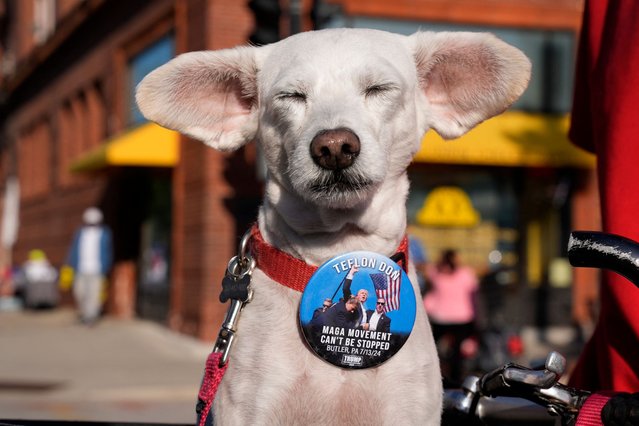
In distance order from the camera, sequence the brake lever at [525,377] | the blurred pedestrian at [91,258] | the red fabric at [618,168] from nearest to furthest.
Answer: the brake lever at [525,377] < the red fabric at [618,168] < the blurred pedestrian at [91,258]

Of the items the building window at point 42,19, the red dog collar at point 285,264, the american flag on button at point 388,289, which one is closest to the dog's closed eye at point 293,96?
the red dog collar at point 285,264

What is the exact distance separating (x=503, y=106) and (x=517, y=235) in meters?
13.2

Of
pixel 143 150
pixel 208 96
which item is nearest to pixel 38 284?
pixel 143 150

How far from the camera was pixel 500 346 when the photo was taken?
11273mm

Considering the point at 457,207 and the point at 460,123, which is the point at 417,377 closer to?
the point at 460,123

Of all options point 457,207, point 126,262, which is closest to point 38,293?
point 126,262

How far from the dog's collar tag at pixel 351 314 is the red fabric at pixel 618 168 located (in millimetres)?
443

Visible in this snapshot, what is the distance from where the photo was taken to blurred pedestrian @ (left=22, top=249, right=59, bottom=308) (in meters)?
22.5

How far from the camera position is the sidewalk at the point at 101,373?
29.7 feet

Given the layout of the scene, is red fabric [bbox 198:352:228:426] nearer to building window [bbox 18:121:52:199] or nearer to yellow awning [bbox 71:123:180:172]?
yellow awning [bbox 71:123:180:172]

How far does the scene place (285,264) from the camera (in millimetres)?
2213

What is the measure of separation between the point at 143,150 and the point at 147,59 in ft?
10.4

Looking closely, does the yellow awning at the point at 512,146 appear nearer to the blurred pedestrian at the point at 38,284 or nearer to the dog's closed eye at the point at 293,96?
the dog's closed eye at the point at 293,96

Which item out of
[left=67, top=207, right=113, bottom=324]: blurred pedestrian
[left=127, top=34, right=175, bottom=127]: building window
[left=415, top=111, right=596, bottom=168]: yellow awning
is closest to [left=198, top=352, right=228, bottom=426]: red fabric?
[left=415, top=111, right=596, bottom=168]: yellow awning
